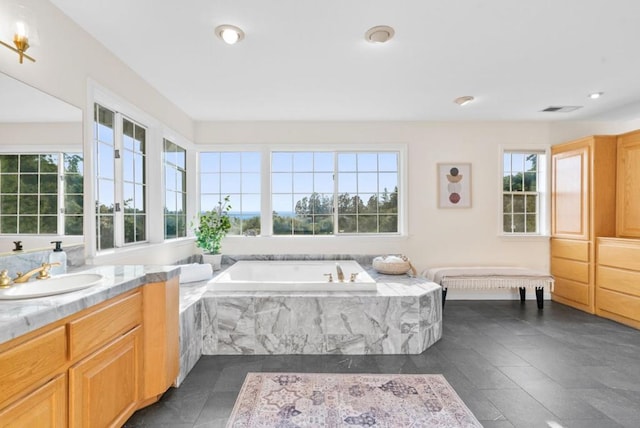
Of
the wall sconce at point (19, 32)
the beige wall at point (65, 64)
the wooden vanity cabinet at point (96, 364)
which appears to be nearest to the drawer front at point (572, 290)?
the wooden vanity cabinet at point (96, 364)

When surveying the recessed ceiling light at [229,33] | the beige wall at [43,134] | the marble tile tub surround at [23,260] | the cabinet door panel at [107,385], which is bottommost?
the cabinet door panel at [107,385]

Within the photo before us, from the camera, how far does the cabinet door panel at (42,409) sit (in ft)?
3.21

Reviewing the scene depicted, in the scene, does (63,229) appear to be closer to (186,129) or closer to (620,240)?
(186,129)

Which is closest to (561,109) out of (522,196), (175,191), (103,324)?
(522,196)

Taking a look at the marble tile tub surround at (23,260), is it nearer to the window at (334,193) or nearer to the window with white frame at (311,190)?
the window with white frame at (311,190)

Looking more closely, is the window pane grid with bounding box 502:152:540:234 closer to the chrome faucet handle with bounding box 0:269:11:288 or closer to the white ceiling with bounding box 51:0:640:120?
the white ceiling with bounding box 51:0:640:120

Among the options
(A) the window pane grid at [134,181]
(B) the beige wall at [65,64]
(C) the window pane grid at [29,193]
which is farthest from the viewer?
(A) the window pane grid at [134,181]

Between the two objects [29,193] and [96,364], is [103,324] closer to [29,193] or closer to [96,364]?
[96,364]

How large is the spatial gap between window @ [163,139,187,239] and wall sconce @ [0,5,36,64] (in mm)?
1720

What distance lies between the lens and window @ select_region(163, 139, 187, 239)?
335cm

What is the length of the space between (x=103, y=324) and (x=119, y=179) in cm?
156

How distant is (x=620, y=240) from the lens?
3.24 meters

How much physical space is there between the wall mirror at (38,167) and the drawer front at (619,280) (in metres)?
4.92

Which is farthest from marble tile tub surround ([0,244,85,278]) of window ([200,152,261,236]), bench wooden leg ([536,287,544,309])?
bench wooden leg ([536,287,544,309])
